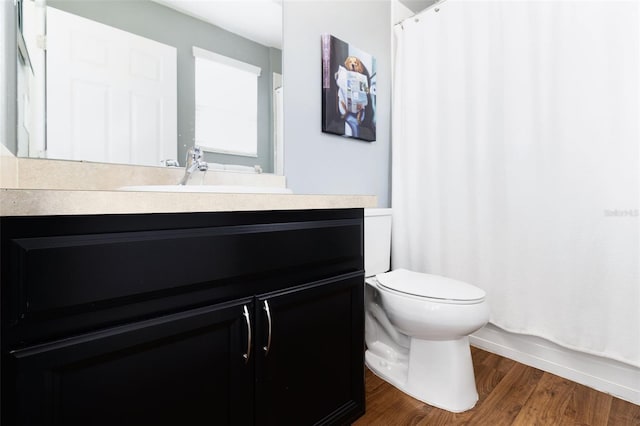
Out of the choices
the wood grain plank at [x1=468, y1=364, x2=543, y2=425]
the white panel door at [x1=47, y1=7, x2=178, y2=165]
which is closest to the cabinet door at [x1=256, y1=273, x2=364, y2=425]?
the wood grain plank at [x1=468, y1=364, x2=543, y2=425]

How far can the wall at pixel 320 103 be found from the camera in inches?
63.3

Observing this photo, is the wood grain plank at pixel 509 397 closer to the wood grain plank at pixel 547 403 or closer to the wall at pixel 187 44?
the wood grain plank at pixel 547 403

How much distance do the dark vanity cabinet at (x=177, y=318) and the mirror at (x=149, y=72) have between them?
63 centimetres

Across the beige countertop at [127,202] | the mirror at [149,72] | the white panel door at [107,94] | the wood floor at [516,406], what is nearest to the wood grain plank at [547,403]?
the wood floor at [516,406]

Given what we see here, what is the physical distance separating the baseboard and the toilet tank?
27.4 inches

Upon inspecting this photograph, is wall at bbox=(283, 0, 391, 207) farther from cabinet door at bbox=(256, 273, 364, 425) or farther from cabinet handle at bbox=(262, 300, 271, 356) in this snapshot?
cabinet handle at bbox=(262, 300, 271, 356)

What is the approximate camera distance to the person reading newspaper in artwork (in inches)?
70.4

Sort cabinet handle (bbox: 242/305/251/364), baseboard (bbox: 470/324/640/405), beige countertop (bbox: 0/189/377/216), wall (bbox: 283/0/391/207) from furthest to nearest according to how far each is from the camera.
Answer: wall (bbox: 283/0/391/207), baseboard (bbox: 470/324/640/405), cabinet handle (bbox: 242/305/251/364), beige countertop (bbox: 0/189/377/216)

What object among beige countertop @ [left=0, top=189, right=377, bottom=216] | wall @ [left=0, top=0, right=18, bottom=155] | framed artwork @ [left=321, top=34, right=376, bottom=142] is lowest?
beige countertop @ [left=0, top=189, right=377, bottom=216]

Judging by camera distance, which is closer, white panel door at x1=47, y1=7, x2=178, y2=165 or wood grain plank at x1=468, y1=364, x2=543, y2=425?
white panel door at x1=47, y1=7, x2=178, y2=165

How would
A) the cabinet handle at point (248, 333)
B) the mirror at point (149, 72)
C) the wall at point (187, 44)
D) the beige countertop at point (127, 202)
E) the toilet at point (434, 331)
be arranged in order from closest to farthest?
1. the beige countertop at point (127, 202)
2. the cabinet handle at point (248, 333)
3. the mirror at point (149, 72)
4. the wall at point (187, 44)
5. the toilet at point (434, 331)

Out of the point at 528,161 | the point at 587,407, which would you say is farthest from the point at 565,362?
the point at 528,161

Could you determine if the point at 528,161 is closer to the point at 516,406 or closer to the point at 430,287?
the point at 430,287

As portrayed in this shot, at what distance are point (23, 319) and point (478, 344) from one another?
1.95 m
